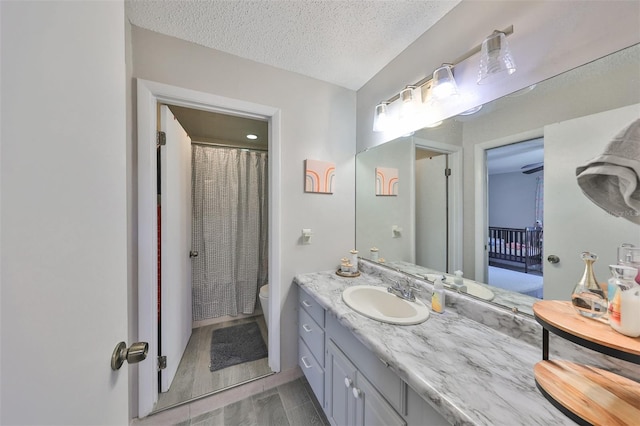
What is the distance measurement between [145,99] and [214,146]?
49.0 inches

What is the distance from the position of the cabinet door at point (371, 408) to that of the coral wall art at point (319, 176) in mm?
1204

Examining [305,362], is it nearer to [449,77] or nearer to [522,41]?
[449,77]

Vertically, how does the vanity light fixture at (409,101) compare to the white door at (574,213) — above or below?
above

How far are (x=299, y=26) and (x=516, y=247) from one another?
160cm

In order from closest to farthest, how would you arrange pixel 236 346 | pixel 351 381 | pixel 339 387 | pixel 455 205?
pixel 351 381 → pixel 339 387 → pixel 455 205 → pixel 236 346

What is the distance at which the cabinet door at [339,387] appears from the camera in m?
1.02

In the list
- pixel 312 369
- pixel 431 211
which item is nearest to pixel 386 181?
pixel 431 211

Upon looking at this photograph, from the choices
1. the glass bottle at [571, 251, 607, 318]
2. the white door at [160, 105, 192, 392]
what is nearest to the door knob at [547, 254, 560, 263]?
the glass bottle at [571, 251, 607, 318]

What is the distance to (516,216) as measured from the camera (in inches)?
37.4

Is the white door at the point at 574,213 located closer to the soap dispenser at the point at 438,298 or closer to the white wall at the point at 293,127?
the soap dispenser at the point at 438,298

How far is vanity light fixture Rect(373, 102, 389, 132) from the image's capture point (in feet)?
5.13

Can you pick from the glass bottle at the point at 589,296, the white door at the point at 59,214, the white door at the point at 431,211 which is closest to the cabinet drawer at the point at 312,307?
the white door at the point at 431,211

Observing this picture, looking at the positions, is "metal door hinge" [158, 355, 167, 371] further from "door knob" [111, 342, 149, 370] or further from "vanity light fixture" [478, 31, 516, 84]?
"vanity light fixture" [478, 31, 516, 84]

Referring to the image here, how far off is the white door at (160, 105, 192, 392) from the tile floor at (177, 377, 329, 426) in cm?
44
